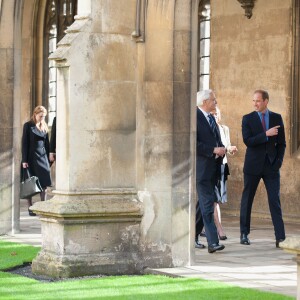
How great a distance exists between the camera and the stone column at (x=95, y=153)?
12.1 meters

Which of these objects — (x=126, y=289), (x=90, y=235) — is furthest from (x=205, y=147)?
(x=126, y=289)

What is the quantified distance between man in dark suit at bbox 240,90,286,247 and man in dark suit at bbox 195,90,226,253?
635 millimetres

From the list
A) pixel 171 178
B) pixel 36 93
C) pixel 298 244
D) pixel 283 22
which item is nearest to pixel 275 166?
pixel 171 178

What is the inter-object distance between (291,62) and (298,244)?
1179 cm

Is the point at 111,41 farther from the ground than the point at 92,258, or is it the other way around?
the point at 111,41

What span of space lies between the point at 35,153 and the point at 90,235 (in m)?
7.05

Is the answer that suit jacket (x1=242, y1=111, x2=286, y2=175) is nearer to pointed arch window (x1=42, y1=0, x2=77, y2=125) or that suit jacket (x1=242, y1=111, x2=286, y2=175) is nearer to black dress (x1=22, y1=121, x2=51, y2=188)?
black dress (x1=22, y1=121, x2=51, y2=188)

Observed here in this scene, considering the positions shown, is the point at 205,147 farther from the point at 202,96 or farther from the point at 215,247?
the point at 215,247

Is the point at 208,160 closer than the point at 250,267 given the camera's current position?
No

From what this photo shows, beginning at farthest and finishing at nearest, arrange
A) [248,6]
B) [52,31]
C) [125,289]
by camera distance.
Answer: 1. [52,31]
2. [248,6]
3. [125,289]

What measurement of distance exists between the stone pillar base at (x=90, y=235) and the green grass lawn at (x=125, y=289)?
1.14 ft

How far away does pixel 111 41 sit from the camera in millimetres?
12367

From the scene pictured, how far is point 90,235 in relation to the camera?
12.1 metres

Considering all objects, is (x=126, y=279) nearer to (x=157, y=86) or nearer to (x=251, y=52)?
(x=157, y=86)
